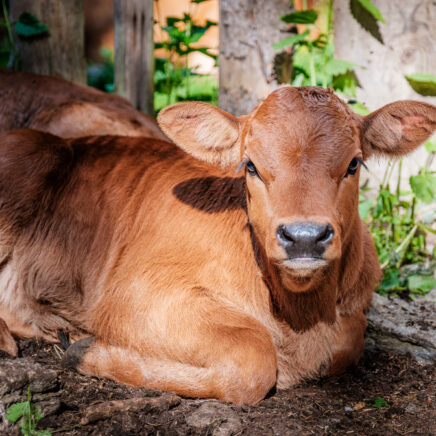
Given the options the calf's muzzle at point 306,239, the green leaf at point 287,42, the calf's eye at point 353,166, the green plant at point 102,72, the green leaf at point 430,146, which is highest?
the green leaf at point 287,42

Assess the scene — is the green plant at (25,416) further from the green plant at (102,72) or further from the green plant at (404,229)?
the green plant at (102,72)

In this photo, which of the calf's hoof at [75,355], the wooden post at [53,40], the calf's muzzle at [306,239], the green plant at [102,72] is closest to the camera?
the calf's muzzle at [306,239]

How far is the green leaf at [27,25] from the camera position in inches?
275

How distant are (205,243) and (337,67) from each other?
2397 millimetres

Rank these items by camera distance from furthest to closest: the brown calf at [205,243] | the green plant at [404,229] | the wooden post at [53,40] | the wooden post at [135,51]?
the wooden post at [135,51] → the wooden post at [53,40] → the green plant at [404,229] → the brown calf at [205,243]

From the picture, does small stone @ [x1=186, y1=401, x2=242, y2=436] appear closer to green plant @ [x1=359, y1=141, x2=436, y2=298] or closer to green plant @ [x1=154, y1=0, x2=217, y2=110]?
green plant @ [x1=359, y1=141, x2=436, y2=298]

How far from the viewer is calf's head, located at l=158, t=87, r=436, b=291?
2.97m

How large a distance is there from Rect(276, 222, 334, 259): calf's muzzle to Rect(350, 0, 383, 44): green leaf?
3299 millimetres

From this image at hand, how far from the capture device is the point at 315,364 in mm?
3674

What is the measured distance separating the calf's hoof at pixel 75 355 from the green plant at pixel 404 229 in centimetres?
257

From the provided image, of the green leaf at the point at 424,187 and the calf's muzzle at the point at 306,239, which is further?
the green leaf at the point at 424,187

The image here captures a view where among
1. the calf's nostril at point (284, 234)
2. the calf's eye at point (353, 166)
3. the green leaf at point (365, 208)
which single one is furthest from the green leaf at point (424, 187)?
the calf's nostril at point (284, 234)

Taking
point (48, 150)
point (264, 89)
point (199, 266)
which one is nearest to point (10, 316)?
point (48, 150)

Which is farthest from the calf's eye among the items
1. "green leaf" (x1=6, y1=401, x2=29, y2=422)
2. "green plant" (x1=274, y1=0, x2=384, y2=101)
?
"green plant" (x1=274, y1=0, x2=384, y2=101)
